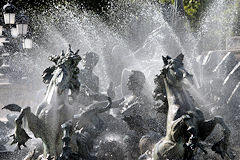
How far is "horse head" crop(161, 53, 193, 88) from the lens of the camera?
562cm

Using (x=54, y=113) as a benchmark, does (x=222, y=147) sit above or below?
below

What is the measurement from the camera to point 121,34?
2298 cm

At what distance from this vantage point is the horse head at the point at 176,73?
5.62 meters

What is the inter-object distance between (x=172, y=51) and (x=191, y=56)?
27.0 inches

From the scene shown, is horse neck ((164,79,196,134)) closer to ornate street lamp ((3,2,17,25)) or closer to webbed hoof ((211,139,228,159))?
webbed hoof ((211,139,228,159))

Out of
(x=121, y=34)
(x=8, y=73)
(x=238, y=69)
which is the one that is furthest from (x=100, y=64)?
(x=121, y=34)

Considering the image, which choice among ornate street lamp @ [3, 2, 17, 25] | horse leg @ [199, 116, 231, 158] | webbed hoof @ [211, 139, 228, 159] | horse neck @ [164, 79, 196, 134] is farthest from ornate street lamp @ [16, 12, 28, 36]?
webbed hoof @ [211, 139, 228, 159]

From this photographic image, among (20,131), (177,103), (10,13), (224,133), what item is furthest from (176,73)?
(10,13)

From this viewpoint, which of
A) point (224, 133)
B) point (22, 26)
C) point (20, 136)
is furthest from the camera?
point (22, 26)

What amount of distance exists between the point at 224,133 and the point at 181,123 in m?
0.52

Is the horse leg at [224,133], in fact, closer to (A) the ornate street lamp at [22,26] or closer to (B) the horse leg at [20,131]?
(B) the horse leg at [20,131]

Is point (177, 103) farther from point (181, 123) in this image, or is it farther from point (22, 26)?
point (22, 26)

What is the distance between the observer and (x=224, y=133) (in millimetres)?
5422

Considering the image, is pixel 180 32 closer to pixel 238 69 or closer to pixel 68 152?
pixel 238 69
